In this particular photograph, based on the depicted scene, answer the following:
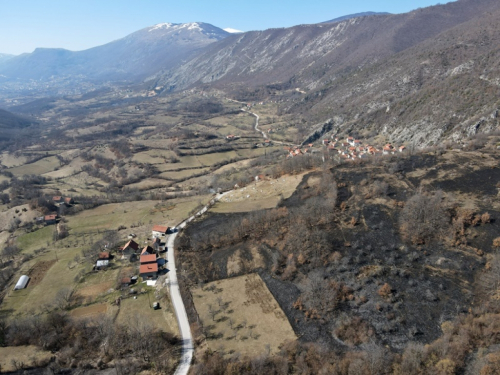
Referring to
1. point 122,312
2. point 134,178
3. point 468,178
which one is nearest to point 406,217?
point 468,178

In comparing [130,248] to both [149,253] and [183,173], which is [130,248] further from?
[183,173]

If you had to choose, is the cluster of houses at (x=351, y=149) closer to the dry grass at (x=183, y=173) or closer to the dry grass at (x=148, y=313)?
the dry grass at (x=183, y=173)

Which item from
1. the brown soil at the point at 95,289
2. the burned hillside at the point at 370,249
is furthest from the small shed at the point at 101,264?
the burned hillside at the point at 370,249

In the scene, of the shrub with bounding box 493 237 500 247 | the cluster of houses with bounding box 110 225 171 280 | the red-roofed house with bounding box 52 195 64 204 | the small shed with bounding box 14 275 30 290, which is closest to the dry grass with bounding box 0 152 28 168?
the red-roofed house with bounding box 52 195 64 204

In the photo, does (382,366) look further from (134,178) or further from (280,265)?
(134,178)

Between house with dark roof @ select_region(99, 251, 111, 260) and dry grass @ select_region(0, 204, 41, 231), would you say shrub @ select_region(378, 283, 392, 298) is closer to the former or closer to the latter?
house with dark roof @ select_region(99, 251, 111, 260)
